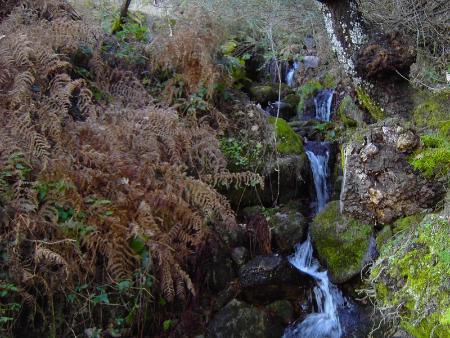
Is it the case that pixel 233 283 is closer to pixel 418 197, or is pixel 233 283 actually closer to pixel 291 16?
pixel 418 197

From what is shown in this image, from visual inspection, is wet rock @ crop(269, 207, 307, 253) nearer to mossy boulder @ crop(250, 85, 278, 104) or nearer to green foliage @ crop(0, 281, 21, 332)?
green foliage @ crop(0, 281, 21, 332)

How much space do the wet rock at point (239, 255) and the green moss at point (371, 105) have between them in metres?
2.21

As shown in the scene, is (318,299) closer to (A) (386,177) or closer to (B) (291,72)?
(A) (386,177)

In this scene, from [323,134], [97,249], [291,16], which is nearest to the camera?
[97,249]

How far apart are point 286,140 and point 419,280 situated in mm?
3404

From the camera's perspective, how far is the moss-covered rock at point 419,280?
2539 mm

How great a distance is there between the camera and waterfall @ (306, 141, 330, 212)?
577cm

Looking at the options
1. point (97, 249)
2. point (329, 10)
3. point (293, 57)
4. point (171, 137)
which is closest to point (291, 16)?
point (293, 57)

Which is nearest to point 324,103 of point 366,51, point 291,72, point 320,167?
point 291,72

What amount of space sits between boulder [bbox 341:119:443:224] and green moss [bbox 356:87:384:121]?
3.24 ft

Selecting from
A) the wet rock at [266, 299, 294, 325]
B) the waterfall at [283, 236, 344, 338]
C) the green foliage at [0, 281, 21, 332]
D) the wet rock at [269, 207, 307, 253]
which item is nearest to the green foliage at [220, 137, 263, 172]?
the wet rock at [269, 207, 307, 253]

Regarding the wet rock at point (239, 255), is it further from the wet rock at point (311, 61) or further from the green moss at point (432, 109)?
the wet rock at point (311, 61)

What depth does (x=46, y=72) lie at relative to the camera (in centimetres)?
467

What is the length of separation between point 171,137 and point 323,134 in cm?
322
